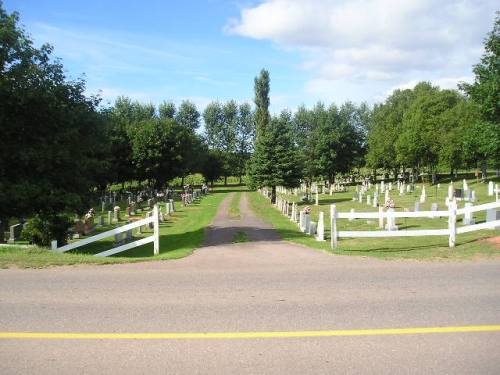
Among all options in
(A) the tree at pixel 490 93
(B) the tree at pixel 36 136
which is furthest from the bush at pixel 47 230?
(A) the tree at pixel 490 93

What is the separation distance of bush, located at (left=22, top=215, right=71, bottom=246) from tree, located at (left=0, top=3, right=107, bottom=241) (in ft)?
0.58

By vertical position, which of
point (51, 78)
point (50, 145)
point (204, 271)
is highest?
point (51, 78)

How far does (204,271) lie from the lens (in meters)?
8.91

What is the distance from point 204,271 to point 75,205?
7623 millimetres

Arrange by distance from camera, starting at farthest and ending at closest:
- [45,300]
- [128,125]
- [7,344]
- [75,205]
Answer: [128,125]
[75,205]
[45,300]
[7,344]

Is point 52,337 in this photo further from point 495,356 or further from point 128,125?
point 128,125

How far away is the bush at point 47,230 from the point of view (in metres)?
15.5

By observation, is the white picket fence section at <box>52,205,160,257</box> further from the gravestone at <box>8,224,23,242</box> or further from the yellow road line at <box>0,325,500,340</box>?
the gravestone at <box>8,224,23,242</box>

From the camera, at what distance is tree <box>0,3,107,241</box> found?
14.0m

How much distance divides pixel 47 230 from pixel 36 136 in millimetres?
3294

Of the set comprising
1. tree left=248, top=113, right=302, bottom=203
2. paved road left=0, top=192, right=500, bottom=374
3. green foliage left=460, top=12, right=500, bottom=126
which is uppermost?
green foliage left=460, top=12, right=500, bottom=126

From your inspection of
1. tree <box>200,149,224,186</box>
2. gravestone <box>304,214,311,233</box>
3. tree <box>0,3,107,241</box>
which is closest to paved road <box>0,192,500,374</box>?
tree <box>0,3,107,241</box>

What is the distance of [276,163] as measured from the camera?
131ft

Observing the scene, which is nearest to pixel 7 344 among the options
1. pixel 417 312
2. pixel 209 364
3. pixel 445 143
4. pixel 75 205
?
pixel 209 364
